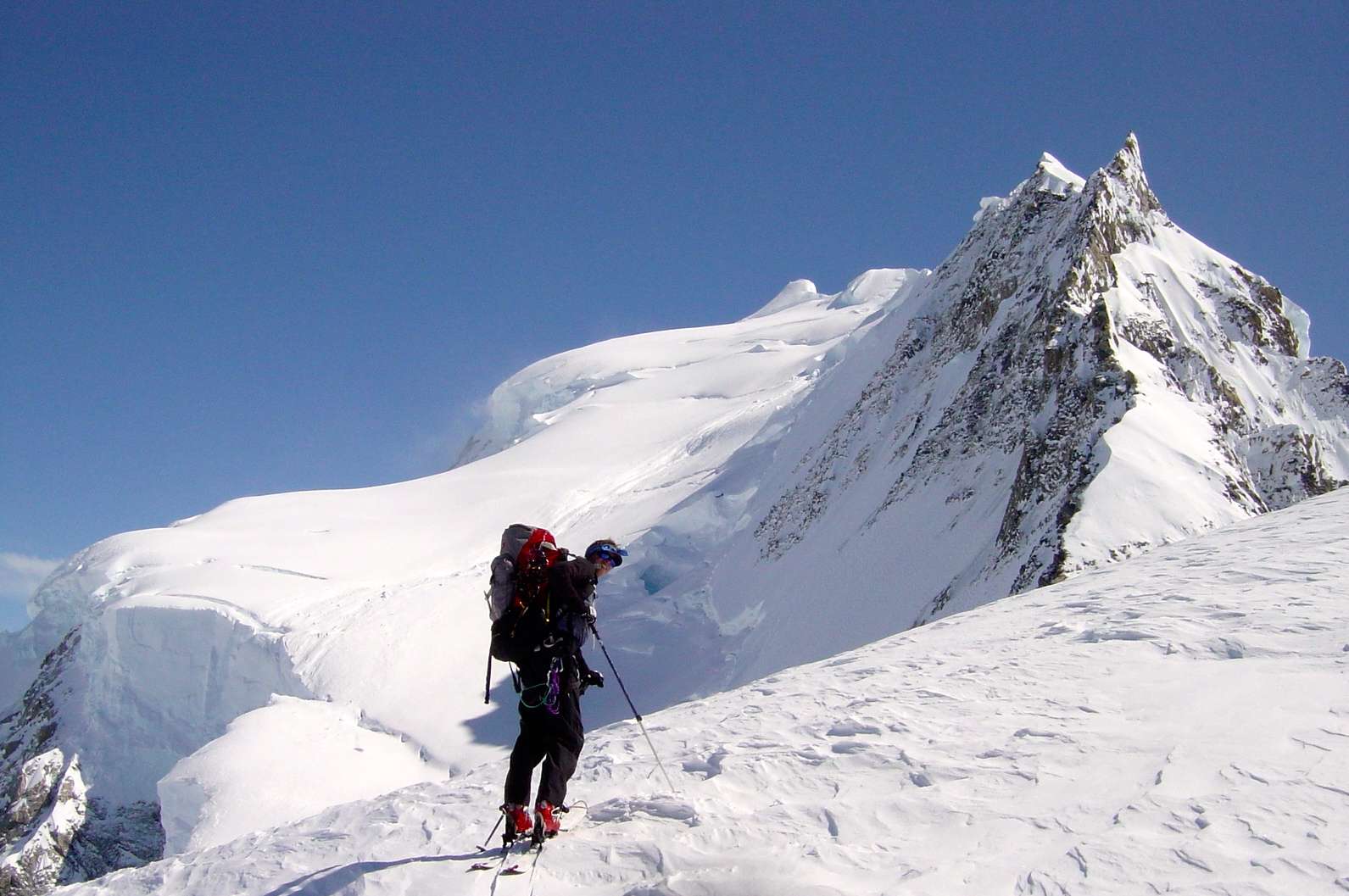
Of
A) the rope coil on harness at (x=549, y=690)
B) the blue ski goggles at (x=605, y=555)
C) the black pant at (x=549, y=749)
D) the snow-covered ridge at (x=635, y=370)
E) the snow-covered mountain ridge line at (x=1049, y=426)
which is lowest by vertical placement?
the black pant at (x=549, y=749)

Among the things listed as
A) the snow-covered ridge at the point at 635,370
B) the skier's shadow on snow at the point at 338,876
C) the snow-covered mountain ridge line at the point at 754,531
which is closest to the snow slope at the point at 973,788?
the skier's shadow on snow at the point at 338,876

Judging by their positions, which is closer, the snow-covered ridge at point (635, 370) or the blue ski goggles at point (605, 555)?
the blue ski goggles at point (605, 555)

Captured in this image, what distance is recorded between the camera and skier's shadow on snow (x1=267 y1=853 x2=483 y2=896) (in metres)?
4.82

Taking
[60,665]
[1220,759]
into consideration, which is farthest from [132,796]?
[1220,759]

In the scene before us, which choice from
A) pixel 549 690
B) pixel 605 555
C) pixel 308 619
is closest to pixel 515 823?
pixel 549 690

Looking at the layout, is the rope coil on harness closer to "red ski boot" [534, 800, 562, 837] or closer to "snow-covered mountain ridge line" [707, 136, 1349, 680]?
"red ski boot" [534, 800, 562, 837]

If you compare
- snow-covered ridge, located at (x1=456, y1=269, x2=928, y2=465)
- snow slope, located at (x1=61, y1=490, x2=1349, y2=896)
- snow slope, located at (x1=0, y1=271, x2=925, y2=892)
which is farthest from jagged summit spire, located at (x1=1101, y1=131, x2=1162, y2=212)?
snow-covered ridge, located at (x1=456, y1=269, x2=928, y2=465)

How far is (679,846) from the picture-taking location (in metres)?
4.54

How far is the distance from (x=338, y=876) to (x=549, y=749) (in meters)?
1.23

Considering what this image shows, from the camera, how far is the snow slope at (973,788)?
12.8 feet

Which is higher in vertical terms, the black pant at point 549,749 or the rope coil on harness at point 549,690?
the rope coil on harness at point 549,690

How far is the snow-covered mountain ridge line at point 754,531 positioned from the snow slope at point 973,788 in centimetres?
671

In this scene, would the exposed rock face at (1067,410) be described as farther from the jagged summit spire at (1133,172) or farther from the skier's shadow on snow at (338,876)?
the skier's shadow on snow at (338,876)

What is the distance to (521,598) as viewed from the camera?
215 inches
